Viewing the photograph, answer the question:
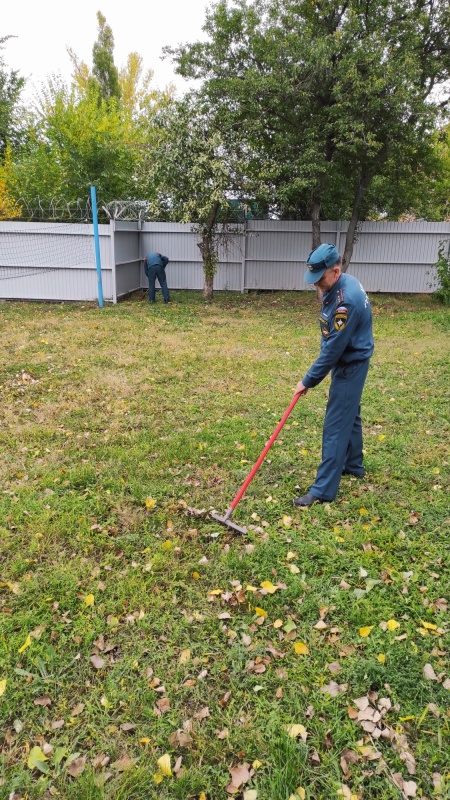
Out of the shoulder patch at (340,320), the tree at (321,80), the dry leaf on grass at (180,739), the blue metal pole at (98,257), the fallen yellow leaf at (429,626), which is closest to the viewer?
the dry leaf on grass at (180,739)

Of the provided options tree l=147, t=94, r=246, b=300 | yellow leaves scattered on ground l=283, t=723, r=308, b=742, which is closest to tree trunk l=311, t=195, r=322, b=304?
tree l=147, t=94, r=246, b=300

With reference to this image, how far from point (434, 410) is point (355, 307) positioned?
2970mm

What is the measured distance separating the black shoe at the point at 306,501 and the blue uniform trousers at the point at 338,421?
34 mm

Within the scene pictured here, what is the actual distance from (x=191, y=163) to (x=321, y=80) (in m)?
3.27

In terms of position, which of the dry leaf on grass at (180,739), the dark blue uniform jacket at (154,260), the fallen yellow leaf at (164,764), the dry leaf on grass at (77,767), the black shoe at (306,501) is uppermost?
the dark blue uniform jacket at (154,260)

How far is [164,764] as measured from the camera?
227cm

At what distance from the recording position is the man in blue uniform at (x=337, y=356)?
3.78m

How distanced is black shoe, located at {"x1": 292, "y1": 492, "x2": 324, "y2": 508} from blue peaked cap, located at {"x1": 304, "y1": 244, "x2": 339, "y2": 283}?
1.70 meters

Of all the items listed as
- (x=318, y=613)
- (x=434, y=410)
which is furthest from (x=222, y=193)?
(x=318, y=613)

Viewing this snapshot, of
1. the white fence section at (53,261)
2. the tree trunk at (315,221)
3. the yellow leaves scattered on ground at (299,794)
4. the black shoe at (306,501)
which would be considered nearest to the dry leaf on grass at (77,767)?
the yellow leaves scattered on ground at (299,794)

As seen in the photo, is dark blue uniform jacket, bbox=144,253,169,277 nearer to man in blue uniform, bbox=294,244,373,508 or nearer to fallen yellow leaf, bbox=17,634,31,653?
man in blue uniform, bbox=294,244,373,508

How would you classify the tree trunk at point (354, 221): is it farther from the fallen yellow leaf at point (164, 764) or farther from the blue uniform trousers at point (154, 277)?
the fallen yellow leaf at point (164, 764)

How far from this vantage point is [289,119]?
1225cm

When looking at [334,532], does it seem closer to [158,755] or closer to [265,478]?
[265,478]
